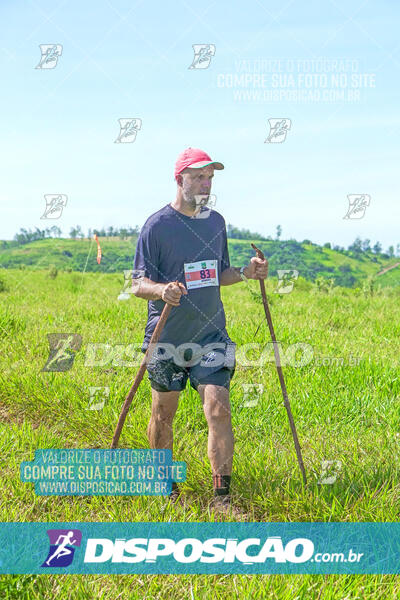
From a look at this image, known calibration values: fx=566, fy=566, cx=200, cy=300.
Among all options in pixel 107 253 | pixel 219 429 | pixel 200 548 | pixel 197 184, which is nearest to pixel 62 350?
pixel 107 253

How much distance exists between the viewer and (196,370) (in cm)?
384

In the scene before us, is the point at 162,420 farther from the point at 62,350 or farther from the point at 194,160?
the point at 62,350

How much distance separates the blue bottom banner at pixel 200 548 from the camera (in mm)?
3102

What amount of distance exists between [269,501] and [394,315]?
642cm

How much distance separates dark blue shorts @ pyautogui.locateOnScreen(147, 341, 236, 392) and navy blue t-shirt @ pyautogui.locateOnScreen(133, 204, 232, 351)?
11 cm

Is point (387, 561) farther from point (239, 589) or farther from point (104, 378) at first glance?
point (104, 378)

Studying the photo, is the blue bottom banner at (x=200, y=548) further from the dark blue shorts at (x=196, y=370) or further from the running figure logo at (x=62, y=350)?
the running figure logo at (x=62, y=350)

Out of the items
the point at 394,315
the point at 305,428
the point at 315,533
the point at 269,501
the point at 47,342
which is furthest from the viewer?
the point at 394,315

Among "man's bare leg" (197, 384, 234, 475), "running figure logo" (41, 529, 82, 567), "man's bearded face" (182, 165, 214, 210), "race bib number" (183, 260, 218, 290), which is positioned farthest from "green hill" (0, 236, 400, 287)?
"running figure logo" (41, 529, 82, 567)

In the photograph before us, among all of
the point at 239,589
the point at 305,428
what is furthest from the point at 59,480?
the point at 305,428

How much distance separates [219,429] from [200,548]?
0.73m

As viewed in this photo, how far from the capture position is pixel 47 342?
714cm

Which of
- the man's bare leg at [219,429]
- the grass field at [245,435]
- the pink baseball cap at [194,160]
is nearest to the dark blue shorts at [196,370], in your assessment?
the man's bare leg at [219,429]

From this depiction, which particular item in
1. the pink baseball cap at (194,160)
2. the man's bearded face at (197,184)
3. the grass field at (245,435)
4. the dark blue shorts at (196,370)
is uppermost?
the pink baseball cap at (194,160)
